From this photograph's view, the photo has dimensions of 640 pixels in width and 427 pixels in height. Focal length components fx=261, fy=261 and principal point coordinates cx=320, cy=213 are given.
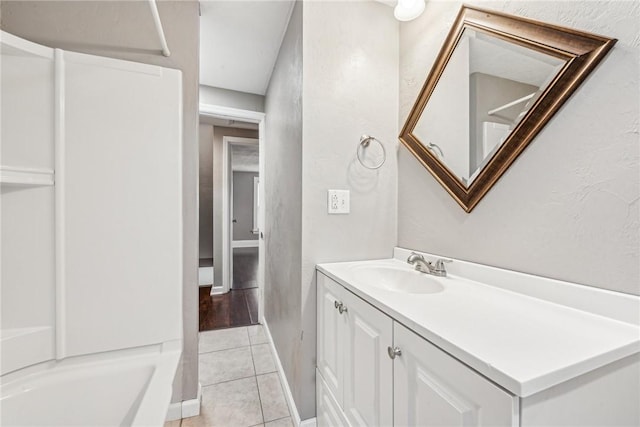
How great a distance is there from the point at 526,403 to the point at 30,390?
1520 millimetres

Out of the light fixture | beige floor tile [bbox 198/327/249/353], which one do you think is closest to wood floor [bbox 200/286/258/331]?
beige floor tile [bbox 198/327/249/353]

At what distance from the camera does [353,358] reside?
1016mm

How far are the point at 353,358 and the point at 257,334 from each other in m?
1.67

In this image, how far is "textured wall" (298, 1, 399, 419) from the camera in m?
1.35

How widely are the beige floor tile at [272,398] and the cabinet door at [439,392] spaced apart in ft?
3.25

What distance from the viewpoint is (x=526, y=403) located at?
1.58 ft

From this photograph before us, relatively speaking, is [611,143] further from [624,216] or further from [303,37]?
[303,37]

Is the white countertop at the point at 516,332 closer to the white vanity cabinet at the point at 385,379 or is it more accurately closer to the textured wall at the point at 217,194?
the white vanity cabinet at the point at 385,379

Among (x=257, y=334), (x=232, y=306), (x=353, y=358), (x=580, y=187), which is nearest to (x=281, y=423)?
(x=353, y=358)

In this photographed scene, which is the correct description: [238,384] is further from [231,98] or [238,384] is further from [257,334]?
[231,98]

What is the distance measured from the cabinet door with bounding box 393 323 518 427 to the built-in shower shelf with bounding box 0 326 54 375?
1.33 metres

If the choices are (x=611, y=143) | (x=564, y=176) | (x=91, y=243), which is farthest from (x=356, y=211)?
(x=91, y=243)

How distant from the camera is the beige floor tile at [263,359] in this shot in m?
1.88

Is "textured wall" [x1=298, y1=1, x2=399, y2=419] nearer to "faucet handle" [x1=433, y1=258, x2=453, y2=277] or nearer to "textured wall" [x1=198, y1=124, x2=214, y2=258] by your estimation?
"faucet handle" [x1=433, y1=258, x2=453, y2=277]
